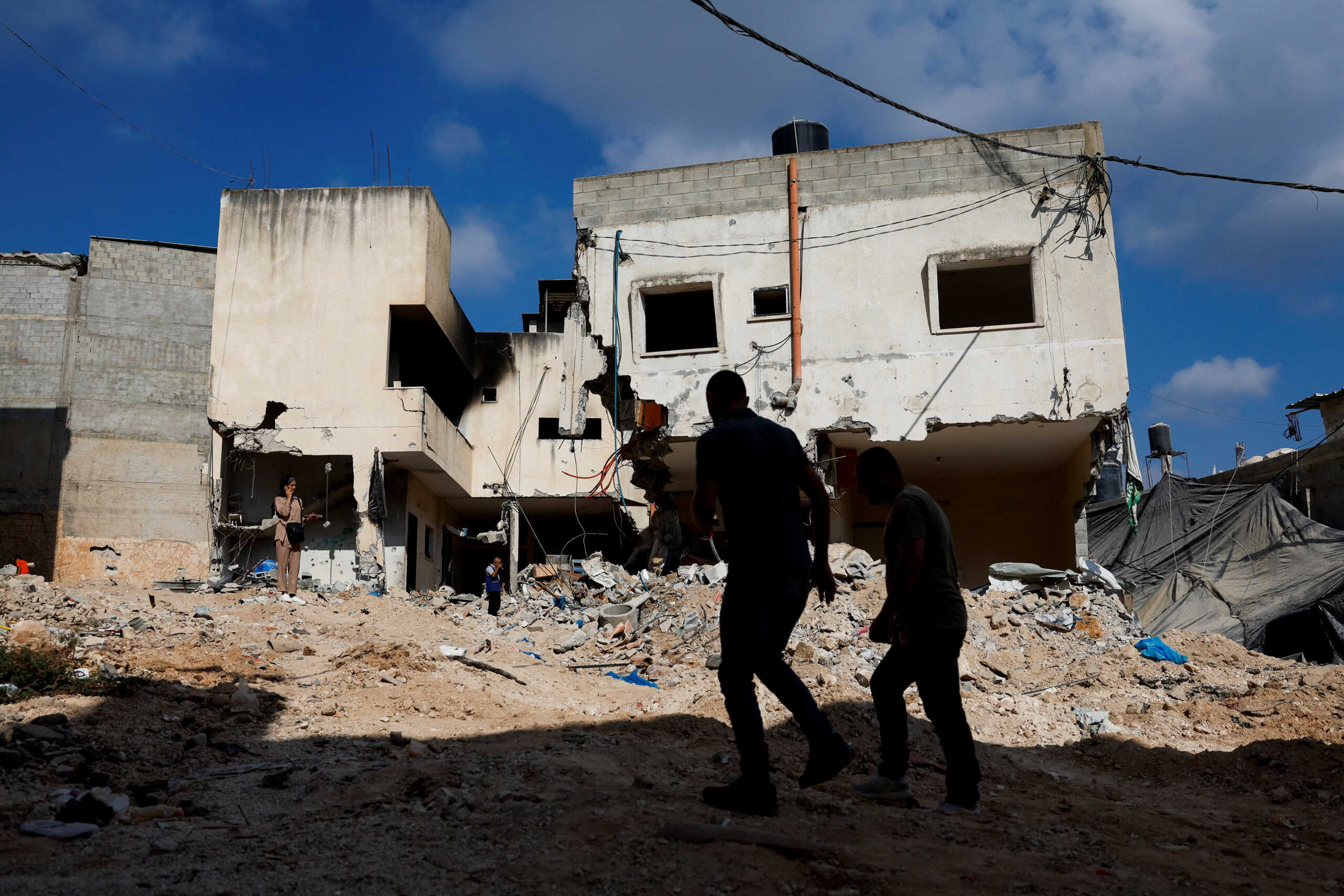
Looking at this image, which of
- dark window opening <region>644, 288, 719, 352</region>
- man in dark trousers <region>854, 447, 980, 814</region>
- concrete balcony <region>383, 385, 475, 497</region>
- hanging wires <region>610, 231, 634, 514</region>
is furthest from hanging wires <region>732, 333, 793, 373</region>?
man in dark trousers <region>854, 447, 980, 814</region>

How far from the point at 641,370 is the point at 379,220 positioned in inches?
350

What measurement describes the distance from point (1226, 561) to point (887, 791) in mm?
14682

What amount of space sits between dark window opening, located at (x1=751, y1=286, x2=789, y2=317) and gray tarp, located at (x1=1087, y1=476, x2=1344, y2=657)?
7.24 meters

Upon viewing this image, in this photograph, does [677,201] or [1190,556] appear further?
[1190,556]

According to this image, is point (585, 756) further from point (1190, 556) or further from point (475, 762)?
point (1190, 556)

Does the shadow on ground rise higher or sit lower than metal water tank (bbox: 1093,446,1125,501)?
lower

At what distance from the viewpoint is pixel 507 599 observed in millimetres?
15070

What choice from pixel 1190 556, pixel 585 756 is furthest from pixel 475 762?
pixel 1190 556

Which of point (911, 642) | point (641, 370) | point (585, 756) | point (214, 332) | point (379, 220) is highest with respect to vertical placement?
point (379, 220)

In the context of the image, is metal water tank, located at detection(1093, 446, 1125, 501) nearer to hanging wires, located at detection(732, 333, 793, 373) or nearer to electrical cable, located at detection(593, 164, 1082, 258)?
electrical cable, located at detection(593, 164, 1082, 258)

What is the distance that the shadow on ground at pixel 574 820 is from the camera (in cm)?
261

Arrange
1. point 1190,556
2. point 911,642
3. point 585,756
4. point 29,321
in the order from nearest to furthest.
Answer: point 911,642, point 585,756, point 1190,556, point 29,321

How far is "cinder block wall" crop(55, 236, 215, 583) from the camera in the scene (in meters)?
22.0

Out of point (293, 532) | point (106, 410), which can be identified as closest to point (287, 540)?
point (293, 532)
